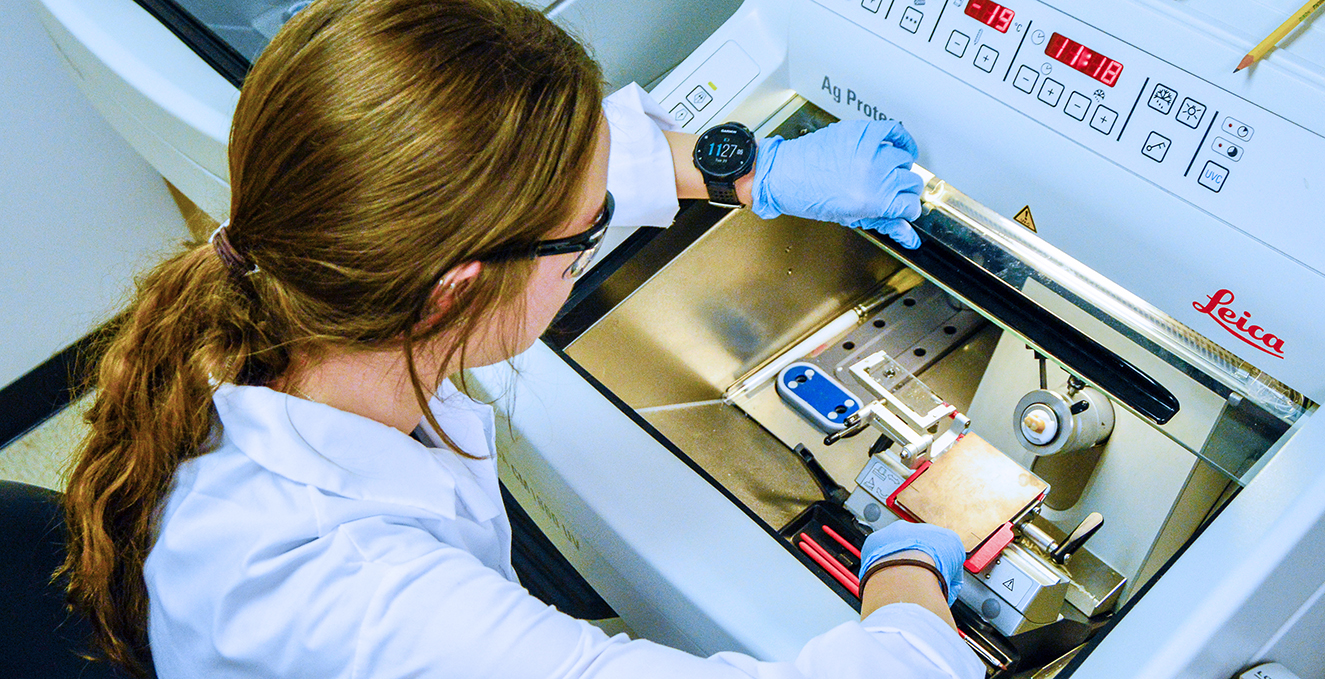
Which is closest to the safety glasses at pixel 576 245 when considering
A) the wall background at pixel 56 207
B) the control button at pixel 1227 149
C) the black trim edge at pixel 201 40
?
the control button at pixel 1227 149

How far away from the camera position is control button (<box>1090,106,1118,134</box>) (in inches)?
35.8

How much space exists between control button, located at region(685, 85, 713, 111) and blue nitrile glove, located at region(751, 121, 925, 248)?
120mm

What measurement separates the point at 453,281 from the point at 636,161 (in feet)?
1.41

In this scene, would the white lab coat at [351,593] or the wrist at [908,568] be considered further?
the wrist at [908,568]

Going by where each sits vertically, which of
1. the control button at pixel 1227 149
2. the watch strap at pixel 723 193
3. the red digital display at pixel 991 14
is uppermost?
Result: the red digital display at pixel 991 14

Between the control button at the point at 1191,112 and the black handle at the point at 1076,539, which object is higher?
the control button at the point at 1191,112

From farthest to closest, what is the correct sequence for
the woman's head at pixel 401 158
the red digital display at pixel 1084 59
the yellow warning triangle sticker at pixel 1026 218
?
the yellow warning triangle sticker at pixel 1026 218 < the red digital display at pixel 1084 59 < the woman's head at pixel 401 158

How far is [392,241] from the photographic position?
71 centimetres

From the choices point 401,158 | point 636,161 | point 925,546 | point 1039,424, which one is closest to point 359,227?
point 401,158

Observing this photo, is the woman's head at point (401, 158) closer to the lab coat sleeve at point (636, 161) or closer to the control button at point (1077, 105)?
the lab coat sleeve at point (636, 161)

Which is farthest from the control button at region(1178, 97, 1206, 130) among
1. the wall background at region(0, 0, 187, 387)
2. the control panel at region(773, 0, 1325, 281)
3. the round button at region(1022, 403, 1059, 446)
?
the wall background at region(0, 0, 187, 387)

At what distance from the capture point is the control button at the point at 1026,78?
37.6 inches

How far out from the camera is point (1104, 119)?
92 cm

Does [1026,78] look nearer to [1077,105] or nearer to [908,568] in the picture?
[1077,105]
